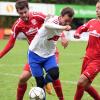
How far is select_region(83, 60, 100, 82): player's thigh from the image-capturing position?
9.11 metres

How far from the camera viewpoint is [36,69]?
9.19 m

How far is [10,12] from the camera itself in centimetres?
3922

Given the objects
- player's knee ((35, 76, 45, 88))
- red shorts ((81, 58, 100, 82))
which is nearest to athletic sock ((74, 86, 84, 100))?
red shorts ((81, 58, 100, 82))

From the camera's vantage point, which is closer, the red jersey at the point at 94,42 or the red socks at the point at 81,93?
the red jersey at the point at 94,42

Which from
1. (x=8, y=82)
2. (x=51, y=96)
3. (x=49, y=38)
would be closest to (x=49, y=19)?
(x=49, y=38)

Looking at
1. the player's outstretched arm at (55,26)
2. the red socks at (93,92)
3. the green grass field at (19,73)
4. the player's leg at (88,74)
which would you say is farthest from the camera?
the green grass field at (19,73)

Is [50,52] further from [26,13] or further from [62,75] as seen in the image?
[62,75]

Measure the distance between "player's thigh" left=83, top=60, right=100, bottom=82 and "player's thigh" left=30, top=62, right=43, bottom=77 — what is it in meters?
0.81

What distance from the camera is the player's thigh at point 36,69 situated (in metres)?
9.15

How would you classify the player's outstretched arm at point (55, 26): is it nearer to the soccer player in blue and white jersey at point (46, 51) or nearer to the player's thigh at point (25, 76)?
the soccer player in blue and white jersey at point (46, 51)

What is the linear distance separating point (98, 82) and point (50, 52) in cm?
480

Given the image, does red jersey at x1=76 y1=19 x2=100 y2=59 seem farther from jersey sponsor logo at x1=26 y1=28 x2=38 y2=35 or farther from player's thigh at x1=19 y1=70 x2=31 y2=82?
player's thigh at x1=19 y1=70 x2=31 y2=82

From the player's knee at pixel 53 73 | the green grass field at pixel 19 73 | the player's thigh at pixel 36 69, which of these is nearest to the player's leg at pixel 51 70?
the player's knee at pixel 53 73

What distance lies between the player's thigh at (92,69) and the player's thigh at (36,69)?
0.81 m
